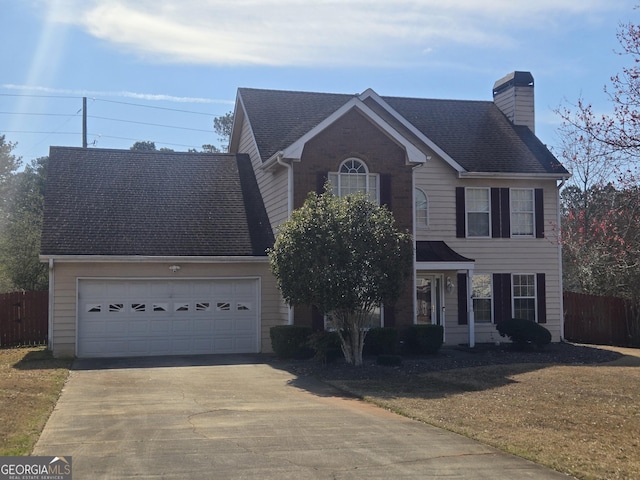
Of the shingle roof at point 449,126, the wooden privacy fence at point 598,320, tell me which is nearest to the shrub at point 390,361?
the shingle roof at point 449,126

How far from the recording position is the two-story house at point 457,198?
2103 centimetres

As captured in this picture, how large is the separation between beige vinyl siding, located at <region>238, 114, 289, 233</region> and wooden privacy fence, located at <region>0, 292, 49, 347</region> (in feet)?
25.3

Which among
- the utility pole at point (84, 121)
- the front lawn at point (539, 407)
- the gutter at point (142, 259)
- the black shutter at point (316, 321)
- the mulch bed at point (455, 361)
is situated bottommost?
the front lawn at point (539, 407)

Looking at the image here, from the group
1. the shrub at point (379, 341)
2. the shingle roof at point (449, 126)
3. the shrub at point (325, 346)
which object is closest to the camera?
the shrub at point (325, 346)

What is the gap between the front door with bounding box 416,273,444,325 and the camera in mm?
23375

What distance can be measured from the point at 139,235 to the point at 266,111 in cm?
673

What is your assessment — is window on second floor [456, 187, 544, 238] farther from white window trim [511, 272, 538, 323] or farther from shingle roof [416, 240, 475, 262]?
white window trim [511, 272, 538, 323]

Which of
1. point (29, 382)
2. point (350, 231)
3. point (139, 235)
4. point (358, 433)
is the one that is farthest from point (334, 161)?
point (358, 433)

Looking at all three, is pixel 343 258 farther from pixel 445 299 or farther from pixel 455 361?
pixel 445 299

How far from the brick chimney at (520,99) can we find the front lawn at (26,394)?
Result: 58.3 ft

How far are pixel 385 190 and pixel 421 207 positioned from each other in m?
3.16

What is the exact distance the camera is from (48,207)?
21.2 meters

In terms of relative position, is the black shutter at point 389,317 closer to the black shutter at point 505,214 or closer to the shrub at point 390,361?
the shrub at point 390,361

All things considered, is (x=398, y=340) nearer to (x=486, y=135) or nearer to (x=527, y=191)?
(x=527, y=191)
